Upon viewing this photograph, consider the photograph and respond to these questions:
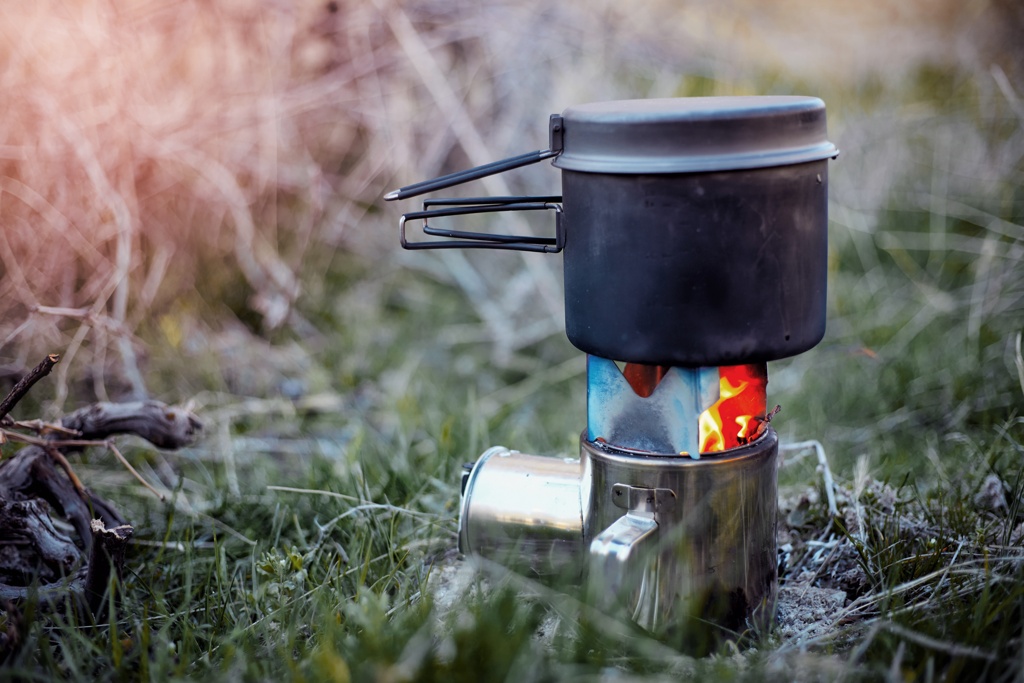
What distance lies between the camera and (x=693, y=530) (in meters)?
1.59

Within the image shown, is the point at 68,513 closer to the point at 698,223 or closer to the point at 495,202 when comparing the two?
the point at 495,202

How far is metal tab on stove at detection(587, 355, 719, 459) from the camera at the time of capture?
157cm

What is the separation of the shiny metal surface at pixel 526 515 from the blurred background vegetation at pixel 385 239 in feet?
1.11

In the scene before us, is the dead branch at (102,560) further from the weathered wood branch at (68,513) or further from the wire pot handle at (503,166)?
the wire pot handle at (503,166)

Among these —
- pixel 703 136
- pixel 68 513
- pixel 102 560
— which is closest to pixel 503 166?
pixel 703 136

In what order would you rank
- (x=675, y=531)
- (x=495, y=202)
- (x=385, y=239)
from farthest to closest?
(x=385, y=239) → (x=495, y=202) → (x=675, y=531)

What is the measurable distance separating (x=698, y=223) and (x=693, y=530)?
542 mm

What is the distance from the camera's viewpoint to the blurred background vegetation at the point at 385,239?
106 inches

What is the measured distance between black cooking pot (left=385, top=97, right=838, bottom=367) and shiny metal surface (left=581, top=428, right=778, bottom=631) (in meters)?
0.21

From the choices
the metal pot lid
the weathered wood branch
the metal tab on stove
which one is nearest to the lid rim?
the metal pot lid

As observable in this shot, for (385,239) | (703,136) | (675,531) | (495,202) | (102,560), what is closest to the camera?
(703,136)

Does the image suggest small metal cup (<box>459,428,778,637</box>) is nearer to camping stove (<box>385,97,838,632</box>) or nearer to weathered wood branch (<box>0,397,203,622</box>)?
camping stove (<box>385,97,838,632</box>)

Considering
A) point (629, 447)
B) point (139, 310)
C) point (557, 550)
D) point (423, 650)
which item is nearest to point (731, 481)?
point (629, 447)

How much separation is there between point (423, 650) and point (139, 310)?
8.15 ft
